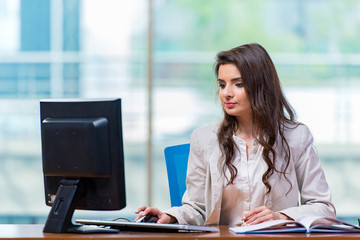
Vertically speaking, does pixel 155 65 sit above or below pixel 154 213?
above

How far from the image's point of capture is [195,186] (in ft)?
8.65

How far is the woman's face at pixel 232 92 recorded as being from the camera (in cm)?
245

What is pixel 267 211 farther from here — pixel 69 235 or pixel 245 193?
pixel 69 235

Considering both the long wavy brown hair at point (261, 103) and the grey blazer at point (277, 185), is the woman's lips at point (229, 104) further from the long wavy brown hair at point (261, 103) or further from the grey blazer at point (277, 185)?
the grey blazer at point (277, 185)

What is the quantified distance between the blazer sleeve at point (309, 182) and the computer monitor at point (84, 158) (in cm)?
69

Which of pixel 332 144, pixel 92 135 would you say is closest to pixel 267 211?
pixel 92 135

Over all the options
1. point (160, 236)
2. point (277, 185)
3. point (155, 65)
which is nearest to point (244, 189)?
point (277, 185)

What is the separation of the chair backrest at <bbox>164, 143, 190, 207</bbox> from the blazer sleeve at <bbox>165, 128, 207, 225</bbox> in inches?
9.0

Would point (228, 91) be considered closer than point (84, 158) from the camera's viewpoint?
No

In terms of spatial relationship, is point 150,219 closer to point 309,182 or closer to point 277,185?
point 277,185

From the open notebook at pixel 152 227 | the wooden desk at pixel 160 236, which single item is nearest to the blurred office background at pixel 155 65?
the open notebook at pixel 152 227

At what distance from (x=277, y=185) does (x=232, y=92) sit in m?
0.44

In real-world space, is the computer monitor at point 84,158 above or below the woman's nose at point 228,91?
below

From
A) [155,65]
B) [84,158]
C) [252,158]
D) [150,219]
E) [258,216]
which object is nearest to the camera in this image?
[84,158]
